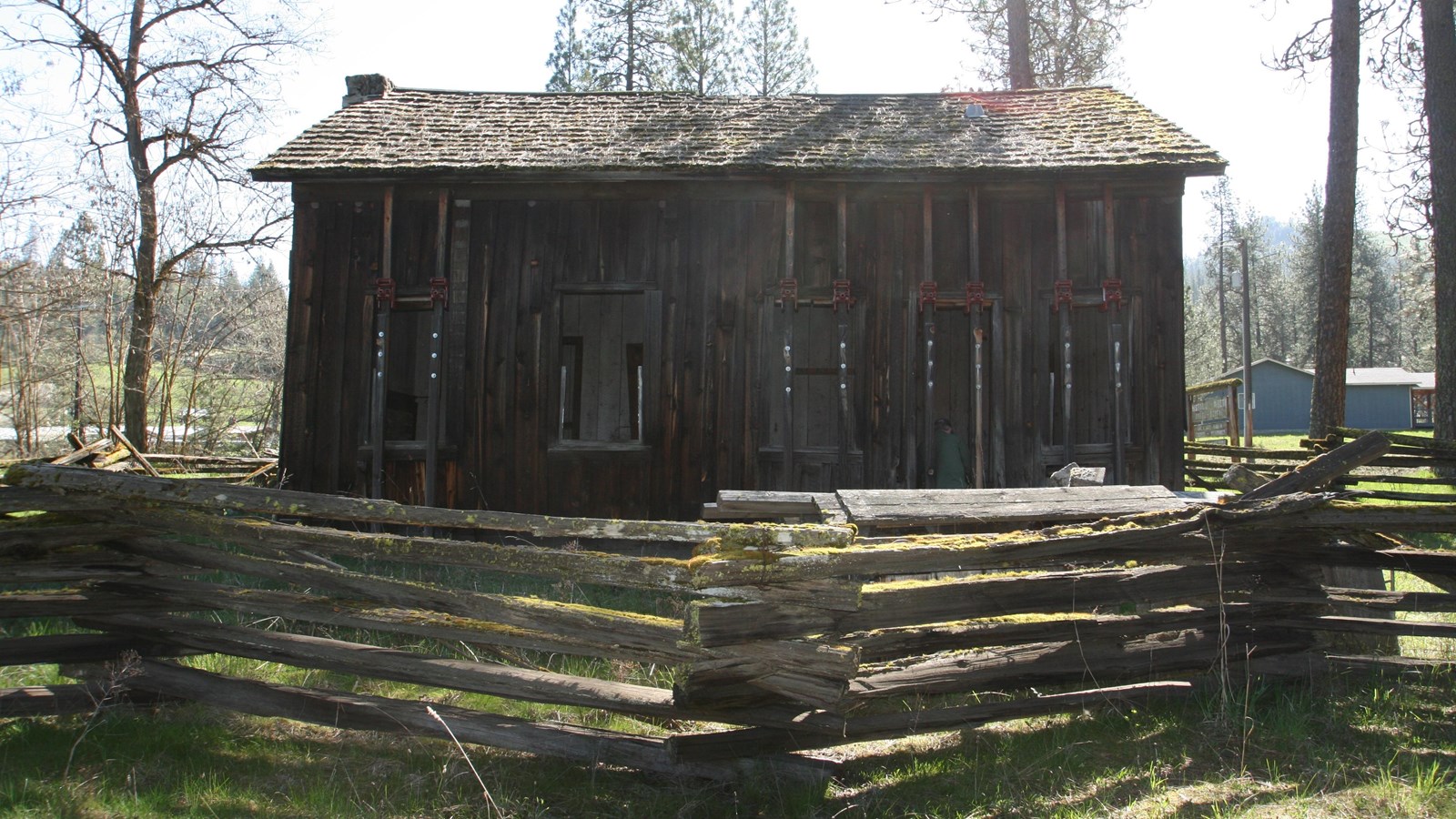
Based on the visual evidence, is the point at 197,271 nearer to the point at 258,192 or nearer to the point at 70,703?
the point at 258,192

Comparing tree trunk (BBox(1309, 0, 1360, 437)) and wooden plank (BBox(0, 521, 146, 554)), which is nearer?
wooden plank (BBox(0, 521, 146, 554))

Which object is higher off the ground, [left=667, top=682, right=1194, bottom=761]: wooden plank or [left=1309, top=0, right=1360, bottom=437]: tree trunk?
[left=1309, top=0, right=1360, bottom=437]: tree trunk

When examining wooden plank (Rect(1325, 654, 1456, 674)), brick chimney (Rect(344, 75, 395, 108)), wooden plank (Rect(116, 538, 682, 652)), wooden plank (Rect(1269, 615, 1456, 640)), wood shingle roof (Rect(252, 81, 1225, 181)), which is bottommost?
wooden plank (Rect(1325, 654, 1456, 674))

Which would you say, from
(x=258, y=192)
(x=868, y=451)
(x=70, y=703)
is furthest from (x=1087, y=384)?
(x=258, y=192)

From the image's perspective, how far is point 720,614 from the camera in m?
3.61

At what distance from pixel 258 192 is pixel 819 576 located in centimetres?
1816

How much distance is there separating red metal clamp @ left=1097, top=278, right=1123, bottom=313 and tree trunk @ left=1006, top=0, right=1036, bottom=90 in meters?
11.3

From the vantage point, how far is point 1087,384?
11.8 metres

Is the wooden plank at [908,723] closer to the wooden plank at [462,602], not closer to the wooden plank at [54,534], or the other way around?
the wooden plank at [462,602]

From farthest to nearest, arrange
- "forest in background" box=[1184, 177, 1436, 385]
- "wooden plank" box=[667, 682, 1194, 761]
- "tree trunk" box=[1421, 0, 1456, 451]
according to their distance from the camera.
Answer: "forest in background" box=[1184, 177, 1436, 385], "tree trunk" box=[1421, 0, 1456, 451], "wooden plank" box=[667, 682, 1194, 761]

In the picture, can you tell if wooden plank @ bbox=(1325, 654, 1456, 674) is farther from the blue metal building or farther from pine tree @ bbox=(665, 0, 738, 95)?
the blue metal building

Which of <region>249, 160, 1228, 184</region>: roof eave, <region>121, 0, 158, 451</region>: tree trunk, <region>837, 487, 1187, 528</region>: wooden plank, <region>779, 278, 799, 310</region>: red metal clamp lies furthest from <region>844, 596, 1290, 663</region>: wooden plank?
<region>121, 0, 158, 451</region>: tree trunk

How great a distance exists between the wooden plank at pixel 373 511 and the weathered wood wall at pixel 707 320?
5428 mm

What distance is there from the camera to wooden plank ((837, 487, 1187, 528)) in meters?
4.59
